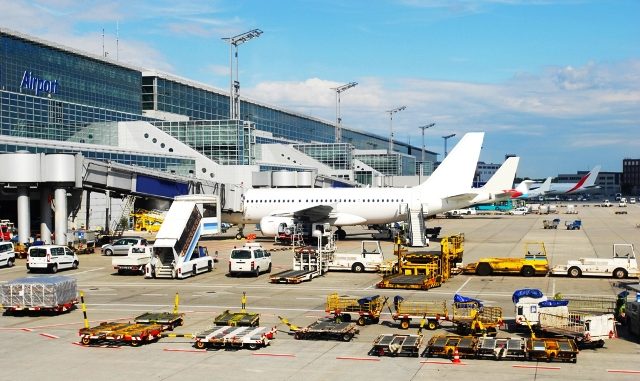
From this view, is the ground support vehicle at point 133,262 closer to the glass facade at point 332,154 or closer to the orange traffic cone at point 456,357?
the orange traffic cone at point 456,357

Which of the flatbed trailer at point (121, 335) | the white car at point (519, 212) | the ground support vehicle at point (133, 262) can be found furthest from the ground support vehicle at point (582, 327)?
the white car at point (519, 212)

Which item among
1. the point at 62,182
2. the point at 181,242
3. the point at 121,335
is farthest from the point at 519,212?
the point at 121,335

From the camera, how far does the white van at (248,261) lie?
44.0 meters

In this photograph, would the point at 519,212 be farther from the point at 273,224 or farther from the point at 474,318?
the point at 474,318

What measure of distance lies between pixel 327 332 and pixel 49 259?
2765 cm

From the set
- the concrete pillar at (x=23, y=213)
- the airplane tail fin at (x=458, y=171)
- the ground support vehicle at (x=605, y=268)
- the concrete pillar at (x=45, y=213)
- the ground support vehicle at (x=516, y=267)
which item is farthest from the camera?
the airplane tail fin at (x=458, y=171)

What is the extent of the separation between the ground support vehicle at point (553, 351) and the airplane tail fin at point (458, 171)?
152 ft

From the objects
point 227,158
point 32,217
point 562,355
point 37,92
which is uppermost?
point 37,92

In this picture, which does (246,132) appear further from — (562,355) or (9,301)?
(562,355)

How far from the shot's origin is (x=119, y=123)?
10081 cm

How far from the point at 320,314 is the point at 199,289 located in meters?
10.9

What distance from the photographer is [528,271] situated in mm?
43562

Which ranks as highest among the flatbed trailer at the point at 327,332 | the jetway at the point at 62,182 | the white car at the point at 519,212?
the jetway at the point at 62,182

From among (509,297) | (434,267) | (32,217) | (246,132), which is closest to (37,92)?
(32,217)
